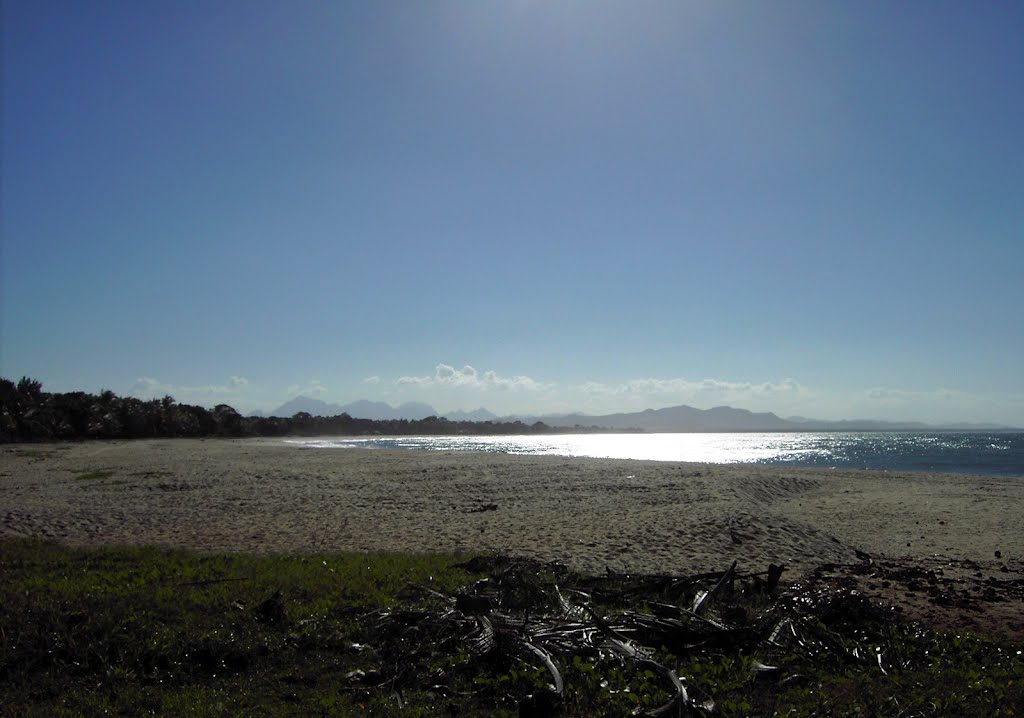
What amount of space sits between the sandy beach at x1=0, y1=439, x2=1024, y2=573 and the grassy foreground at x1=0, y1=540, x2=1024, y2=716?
14.7ft

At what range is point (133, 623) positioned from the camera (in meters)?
8.88

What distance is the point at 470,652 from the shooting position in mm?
8500

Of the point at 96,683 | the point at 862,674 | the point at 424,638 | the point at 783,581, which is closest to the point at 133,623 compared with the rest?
the point at 96,683

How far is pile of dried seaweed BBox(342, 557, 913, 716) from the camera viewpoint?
24.8 feet

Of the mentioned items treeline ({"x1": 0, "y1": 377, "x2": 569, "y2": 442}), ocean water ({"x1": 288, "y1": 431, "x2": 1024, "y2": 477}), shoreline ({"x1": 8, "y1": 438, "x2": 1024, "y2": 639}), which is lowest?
ocean water ({"x1": 288, "y1": 431, "x2": 1024, "y2": 477})

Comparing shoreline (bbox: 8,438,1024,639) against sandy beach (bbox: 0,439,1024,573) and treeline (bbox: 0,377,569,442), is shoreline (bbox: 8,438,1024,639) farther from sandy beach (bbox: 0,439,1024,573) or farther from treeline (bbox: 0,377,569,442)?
treeline (bbox: 0,377,569,442)

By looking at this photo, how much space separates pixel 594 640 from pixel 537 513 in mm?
13491

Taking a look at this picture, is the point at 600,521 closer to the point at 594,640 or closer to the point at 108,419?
the point at 594,640

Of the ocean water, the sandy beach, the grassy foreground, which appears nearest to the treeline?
the ocean water

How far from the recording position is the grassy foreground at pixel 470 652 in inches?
285

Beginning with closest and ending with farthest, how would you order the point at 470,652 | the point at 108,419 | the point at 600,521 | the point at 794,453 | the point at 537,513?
the point at 470,652, the point at 600,521, the point at 537,513, the point at 108,419, the point at 794,453

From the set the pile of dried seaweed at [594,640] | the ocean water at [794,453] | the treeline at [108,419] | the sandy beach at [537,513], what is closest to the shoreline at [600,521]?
the sandy beach at [537,513]

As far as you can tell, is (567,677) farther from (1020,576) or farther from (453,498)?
(453,498)

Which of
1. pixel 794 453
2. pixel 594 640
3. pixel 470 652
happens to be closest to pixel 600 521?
pixel 594 640
